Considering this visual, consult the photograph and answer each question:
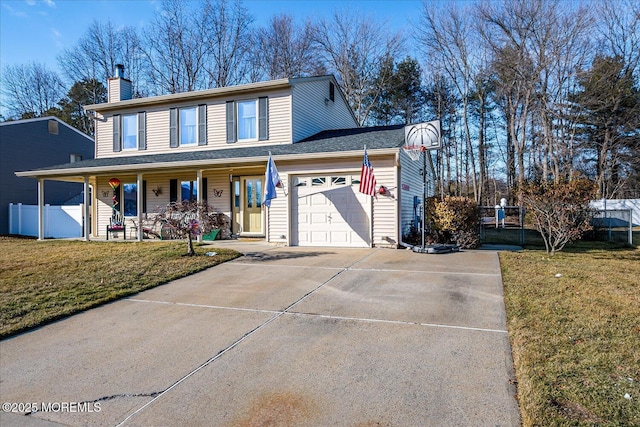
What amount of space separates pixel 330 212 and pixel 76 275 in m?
6.31

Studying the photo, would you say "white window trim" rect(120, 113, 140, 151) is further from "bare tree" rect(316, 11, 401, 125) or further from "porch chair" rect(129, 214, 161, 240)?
"bare tree" rect(316, 11, 401, 125)

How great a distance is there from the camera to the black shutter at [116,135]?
51.8 ft

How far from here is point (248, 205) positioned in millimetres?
13469

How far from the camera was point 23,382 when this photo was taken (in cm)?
343

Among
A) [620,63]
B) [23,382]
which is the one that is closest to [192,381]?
[23,382]

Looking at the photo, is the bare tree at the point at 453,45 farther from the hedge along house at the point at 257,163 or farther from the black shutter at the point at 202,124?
the black shutter at the point at 202,124

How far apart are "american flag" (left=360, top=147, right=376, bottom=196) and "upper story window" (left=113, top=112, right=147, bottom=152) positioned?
10177mm

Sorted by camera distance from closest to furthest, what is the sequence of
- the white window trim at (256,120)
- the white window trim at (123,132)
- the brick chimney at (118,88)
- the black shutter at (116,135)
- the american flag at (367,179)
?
the american flag at (367,179)
the white window trim at (256,120)
the white window trim at (123,132)
the black shutter at (116,135)
the brick chimney at (118,88)

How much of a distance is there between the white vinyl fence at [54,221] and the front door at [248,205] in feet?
26.7

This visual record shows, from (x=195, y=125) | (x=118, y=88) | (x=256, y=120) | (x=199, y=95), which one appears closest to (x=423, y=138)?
(x=256, y=120)

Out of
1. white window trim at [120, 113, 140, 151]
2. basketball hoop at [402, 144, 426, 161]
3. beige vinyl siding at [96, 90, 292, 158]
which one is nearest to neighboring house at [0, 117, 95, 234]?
beige vinyl siding at [96, 90, 292, 158]

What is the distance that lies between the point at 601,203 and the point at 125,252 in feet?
77.0

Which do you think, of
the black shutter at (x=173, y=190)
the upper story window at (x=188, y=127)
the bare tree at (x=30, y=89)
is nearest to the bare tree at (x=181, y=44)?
the bare tree at (x=30, y=89)

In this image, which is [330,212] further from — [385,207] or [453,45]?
[453,45]
